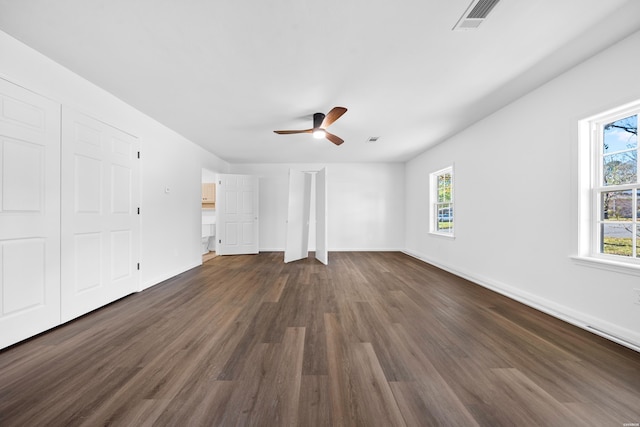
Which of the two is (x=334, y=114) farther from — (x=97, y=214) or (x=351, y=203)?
(x=351, y=203)

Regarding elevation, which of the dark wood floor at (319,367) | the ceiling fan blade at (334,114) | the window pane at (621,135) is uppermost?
the ceiling fan blade at (334,114)

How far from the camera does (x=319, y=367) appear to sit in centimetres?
154

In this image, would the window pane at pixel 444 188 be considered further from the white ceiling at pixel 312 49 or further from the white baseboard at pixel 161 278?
the white baseboard at pixel 161 278

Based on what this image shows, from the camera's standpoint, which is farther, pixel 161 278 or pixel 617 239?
pixel 161 278

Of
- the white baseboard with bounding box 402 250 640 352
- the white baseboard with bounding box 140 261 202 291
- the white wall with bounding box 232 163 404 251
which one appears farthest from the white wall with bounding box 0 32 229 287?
the white baseboard with bounding box 402 250 640 352

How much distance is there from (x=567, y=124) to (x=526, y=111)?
0.52m

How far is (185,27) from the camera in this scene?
171 centimetres

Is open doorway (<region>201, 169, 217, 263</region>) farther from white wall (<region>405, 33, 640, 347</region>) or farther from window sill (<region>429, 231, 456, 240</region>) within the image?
white wall (<region>405, 33, 640, 347</region>)

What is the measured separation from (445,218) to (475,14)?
3804mm

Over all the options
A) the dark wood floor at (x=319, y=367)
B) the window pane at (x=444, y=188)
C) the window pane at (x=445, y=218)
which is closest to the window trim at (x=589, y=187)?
the dark wood floor at (x=319, y=367)

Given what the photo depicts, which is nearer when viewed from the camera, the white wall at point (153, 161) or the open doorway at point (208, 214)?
the white wall at point (153, 161)

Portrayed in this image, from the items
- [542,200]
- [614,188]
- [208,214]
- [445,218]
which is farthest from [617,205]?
[208,214]

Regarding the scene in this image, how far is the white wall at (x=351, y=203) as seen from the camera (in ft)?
20.9

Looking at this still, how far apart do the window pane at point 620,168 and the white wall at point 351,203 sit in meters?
4.32
